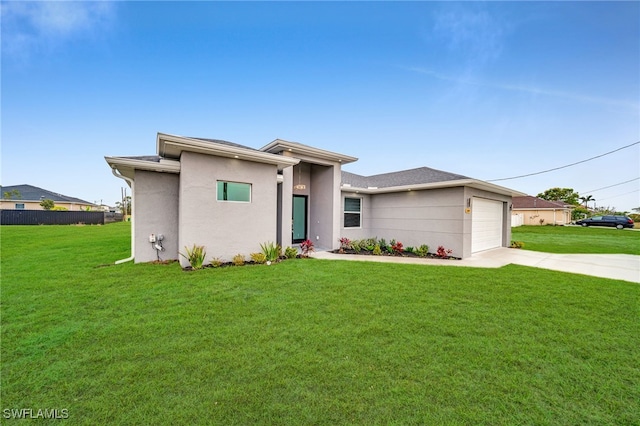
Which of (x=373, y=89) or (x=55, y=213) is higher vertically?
(x=373, y=89)

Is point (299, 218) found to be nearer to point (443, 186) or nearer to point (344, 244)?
point (344, 244)

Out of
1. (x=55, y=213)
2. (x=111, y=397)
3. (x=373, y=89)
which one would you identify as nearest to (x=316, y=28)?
(x=373, y=89)

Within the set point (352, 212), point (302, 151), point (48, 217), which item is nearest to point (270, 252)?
point (302, 151)

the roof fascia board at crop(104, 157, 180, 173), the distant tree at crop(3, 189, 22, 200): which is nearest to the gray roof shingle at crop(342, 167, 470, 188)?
the roof fascia board at crop(104, 157, 180, 173)

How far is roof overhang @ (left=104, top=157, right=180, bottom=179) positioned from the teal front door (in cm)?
487

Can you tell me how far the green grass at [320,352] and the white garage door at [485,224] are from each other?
454 cm

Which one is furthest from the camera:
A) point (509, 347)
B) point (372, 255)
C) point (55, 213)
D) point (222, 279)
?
point (55, 213)

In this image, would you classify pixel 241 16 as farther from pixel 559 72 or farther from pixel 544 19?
pixel 559 72

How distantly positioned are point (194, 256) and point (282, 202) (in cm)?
A: 340

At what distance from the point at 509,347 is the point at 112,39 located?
16.0 m

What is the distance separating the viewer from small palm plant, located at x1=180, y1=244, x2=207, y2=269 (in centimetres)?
634

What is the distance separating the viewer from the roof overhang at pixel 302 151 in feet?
27.3

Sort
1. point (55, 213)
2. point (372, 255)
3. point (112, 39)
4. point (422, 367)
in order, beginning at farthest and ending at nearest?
point (55, 213)
point (112, 39)
point (372, 255)
point (422, 367)

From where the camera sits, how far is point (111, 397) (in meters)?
2.05
